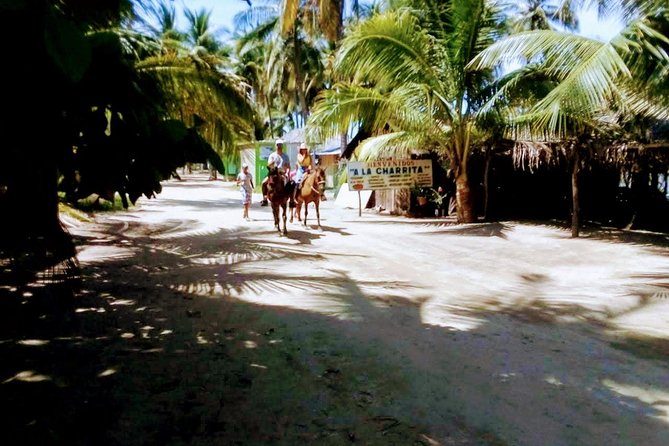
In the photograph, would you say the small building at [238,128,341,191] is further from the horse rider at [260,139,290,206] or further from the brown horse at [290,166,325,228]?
the brown horse at [290,166,325,228]

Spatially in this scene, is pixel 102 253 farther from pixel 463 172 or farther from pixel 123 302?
pixel 463 172

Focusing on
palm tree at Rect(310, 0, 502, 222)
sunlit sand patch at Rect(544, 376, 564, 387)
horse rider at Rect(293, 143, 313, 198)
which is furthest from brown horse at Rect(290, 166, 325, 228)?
sunlit sand patch at Rect(544, 376, 564, 387)

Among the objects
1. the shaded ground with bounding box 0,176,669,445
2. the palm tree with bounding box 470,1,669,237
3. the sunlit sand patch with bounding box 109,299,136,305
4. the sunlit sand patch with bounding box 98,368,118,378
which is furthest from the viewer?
the palm tree with bounding box 470,1,669,237

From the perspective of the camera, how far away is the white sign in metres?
13.9

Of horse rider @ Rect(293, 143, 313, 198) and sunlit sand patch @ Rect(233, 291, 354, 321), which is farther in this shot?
horse rider @ Rect(293, 143, 313, 198)

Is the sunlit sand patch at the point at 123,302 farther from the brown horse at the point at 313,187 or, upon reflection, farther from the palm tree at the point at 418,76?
the palm tree at the point at 418,76

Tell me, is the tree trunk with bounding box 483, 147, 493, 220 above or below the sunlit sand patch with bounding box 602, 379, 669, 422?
above

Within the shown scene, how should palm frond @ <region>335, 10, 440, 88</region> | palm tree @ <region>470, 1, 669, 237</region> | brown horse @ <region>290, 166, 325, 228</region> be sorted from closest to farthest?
palm tree @ <region>470, 1, 669, 237</region>
palm frond @ <region>335, 10, 440, 88</region>
brown horse @ <region>290, 166, 325, 228</region>

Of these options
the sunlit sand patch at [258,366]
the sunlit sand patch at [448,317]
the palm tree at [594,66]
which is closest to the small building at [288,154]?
the palm tree at [594,66]

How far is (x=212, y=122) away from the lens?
8867 mm

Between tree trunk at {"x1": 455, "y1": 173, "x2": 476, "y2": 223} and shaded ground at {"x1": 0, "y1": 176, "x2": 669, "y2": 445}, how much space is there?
463 cm

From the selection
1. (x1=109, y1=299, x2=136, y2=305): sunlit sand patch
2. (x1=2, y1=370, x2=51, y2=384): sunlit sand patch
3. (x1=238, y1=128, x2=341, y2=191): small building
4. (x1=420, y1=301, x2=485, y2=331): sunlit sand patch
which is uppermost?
(x1=238, y1=128, x2=341, y2=191): small building

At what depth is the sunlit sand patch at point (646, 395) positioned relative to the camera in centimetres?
314

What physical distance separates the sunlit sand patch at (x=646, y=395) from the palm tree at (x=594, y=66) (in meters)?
4.81
